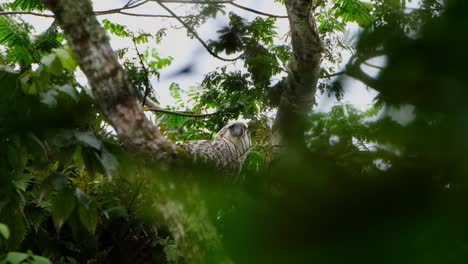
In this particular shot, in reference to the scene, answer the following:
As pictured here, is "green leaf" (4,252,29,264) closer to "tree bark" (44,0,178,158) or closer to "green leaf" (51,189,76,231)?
"green leaf" (51,189,76,231)

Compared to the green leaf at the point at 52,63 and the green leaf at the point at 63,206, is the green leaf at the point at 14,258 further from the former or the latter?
the green leaf at the point at 52,63

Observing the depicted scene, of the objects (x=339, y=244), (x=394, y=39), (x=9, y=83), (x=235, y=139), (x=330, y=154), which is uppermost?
(x=235, y=139)

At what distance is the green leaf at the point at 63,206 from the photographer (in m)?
2.01

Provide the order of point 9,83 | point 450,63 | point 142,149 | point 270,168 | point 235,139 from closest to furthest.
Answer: point 450,63
point 270,168
point 142,149
point 9,83
point 235,139

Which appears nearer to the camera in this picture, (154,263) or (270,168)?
(270,168)

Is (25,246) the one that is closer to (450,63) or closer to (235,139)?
(235,139)

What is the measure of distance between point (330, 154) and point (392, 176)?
0.08 m

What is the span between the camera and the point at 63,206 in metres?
2.02

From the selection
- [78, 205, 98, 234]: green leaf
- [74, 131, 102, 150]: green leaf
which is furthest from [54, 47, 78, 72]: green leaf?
[78, 205, 98, 234]: green leaf

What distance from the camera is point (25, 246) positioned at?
3.09 m

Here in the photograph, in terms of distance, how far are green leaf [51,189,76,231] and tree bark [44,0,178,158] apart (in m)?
0.73

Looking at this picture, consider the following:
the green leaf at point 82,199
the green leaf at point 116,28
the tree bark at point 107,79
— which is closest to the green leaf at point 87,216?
the green leaf at point 82,199

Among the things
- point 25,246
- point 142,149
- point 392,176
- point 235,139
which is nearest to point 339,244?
point 392,176

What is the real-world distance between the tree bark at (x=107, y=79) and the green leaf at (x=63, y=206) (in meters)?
0.73
